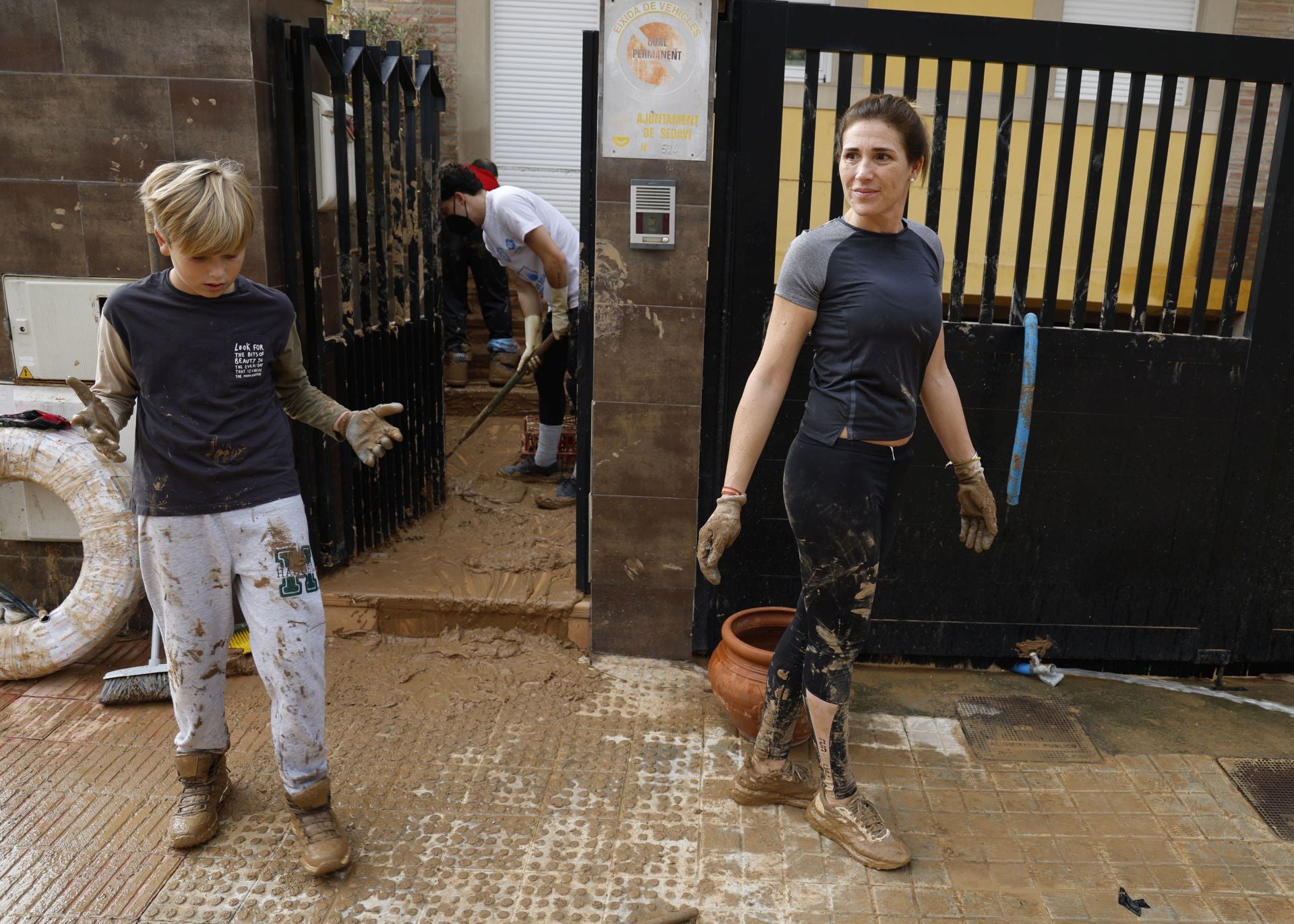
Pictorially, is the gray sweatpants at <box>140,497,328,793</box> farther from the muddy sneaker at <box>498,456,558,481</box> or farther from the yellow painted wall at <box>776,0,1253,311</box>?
the yellow painted wall at <box>776,0,1253,311</box>

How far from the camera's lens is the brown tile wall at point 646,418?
13.2 feet

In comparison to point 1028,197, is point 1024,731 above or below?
below

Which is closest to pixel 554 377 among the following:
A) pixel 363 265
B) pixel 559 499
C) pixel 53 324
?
pixel 559 499

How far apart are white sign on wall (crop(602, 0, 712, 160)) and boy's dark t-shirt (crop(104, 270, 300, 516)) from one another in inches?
61.5

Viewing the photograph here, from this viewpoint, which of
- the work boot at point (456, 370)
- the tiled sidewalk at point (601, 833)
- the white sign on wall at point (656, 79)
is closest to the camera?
the tiled sidewalk at point (601, 833)

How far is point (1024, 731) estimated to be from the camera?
157 inches

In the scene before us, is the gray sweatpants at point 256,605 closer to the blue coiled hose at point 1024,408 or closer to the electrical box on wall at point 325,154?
the electrical box on wall at point 325,154

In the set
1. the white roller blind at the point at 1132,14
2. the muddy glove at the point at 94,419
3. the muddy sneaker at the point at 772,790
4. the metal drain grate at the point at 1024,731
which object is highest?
the white roller blind at the point at 1132,14

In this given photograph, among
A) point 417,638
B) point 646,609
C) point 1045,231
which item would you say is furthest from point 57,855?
point 1045,231

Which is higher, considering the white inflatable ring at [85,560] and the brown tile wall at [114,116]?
the brown tile wall at [114,116]

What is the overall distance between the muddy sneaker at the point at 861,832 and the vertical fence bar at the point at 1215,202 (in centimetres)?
239

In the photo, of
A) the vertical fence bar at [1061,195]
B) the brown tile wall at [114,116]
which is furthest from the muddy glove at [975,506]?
the brown tile wall at [114,116]

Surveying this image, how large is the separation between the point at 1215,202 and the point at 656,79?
223 cm

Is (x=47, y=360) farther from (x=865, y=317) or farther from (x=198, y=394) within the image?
(x=865, y=317)
